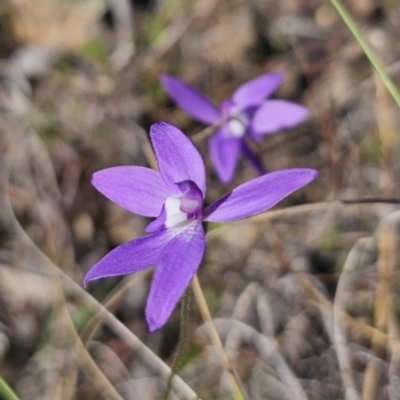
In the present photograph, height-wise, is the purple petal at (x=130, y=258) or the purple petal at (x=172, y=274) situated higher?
Result: the purple petal at (x=130, y=258)

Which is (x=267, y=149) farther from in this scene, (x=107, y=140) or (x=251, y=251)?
(x=107, y=140)

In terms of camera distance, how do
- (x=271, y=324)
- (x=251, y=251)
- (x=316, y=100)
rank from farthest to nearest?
(x=316, y=100), (x=251, y=251), (x=271, y=324)

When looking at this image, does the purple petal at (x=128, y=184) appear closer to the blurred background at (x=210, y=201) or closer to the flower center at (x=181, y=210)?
the flower center at (x=181, y=210)

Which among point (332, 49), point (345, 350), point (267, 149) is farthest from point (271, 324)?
point (332, 49)

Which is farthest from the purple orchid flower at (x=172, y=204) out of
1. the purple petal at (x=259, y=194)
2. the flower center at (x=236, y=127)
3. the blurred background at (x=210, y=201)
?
the flower center at (x=236, y=127)

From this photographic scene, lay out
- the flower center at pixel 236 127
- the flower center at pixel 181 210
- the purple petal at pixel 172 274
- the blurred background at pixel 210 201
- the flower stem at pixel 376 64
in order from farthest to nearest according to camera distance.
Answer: the flower center at pixel 236 127 < the blurred background at pixel 210 201 < the flower stem at pixel 376 64 < the flower center at pixel 181 210 < the purple petal at pixel 172 274
